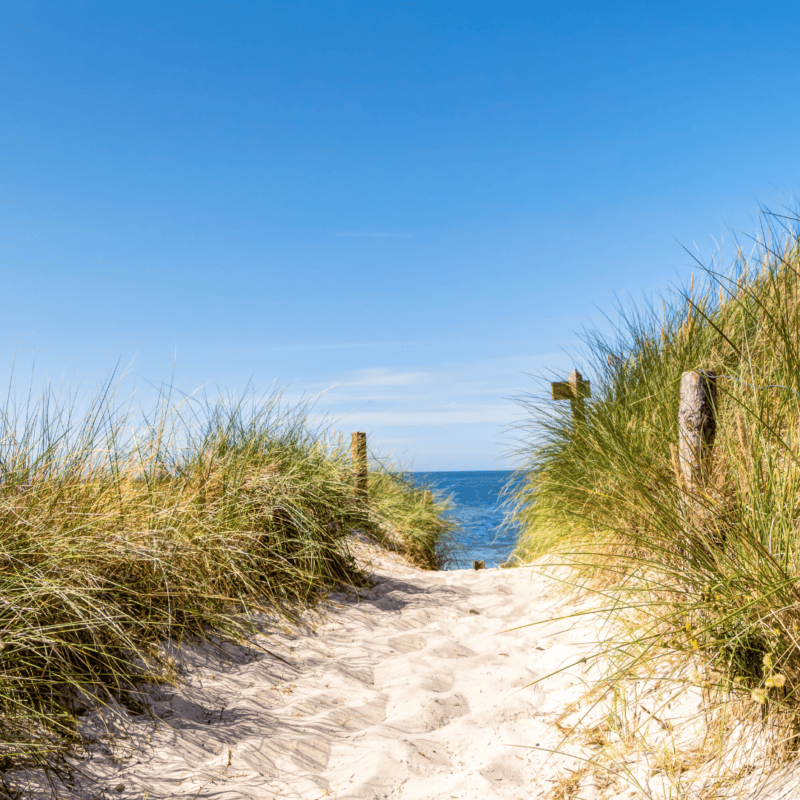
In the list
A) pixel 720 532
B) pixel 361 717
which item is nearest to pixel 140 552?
pixel 361 717

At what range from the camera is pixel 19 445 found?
3.38 metres

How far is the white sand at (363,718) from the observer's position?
223cm

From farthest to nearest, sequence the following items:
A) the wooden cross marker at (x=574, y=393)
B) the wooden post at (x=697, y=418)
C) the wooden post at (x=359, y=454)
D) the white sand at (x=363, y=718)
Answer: the wooden post at (x=359, y=454), the wooden cross marker at (x=574, y=393), the wooden post at (x=697, y=418), the white sand at (x=363, y=718)

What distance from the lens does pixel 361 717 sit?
2828 mm

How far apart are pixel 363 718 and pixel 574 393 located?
3.19 m

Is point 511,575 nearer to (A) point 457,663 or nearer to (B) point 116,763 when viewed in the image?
(A) point 457,663

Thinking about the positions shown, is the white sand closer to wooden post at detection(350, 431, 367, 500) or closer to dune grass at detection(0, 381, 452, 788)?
dune grass at detection(0, 381, 452, 788)

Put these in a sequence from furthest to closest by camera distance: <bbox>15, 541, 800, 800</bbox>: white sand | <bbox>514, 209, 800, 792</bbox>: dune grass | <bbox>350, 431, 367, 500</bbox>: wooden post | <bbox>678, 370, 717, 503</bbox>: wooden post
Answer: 1. <bbox>350, 431, 367, 500</bbox>: wooden post
2. <bbox>678, 370, 717, 503</bbox>: wooden post
3. <bbox>15, 541, 800, 800</bbox>: white sand
4. <bbox>514, 209, 800, 792</bbox>: dune grass

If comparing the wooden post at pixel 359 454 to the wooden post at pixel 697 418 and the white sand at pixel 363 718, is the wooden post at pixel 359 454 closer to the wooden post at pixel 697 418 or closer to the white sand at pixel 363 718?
the white sand at pixel 363 718

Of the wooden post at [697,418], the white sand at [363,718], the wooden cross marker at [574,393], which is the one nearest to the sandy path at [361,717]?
the white sand at [363,718]

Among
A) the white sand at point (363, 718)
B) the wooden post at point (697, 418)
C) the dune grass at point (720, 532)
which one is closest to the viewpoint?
the dune grass at point (720, 532)

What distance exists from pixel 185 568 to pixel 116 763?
130 centimetres

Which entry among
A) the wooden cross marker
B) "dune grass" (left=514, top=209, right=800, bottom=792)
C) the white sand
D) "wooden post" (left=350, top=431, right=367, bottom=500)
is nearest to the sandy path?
the white sand

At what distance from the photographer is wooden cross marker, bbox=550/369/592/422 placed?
4.90 meters
